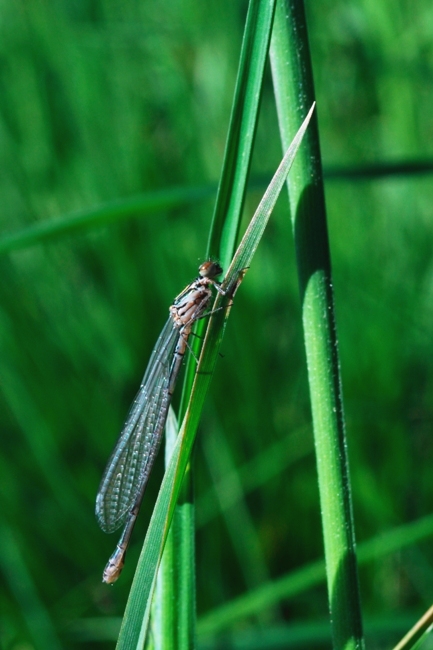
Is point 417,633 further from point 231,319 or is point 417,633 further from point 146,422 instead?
point 231,319

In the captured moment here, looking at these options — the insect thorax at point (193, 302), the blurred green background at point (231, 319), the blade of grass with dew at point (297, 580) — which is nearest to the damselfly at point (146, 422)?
the insect thorax at point (193, 302)

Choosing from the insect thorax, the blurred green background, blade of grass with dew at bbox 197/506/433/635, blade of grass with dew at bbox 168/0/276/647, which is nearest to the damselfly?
the insect thorax

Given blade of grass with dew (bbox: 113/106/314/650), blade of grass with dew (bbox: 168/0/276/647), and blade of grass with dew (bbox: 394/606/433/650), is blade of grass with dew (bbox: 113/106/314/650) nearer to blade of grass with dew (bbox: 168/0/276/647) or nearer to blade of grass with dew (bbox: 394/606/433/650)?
blade of grass with dew (bbox: 168/0/276/647)

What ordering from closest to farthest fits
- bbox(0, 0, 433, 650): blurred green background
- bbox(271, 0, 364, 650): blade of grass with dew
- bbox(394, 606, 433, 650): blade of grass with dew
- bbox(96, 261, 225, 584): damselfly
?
bbox(271, 0, 364, 650): blade of grass with dew, bbox(394, 606, 433, 650): blade of grass with dew, bbox(96, 261, 225, 584): damselfly, bbox(0, 0, 433, 650): blurred green background

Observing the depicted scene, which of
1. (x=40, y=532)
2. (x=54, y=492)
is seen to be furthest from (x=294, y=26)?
(x=40, y=532)

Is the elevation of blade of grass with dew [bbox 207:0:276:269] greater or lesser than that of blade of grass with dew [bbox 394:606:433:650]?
greater

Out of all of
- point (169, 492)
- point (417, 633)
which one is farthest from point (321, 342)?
point (417, 633)

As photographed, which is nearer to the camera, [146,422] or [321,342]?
[321,342]
